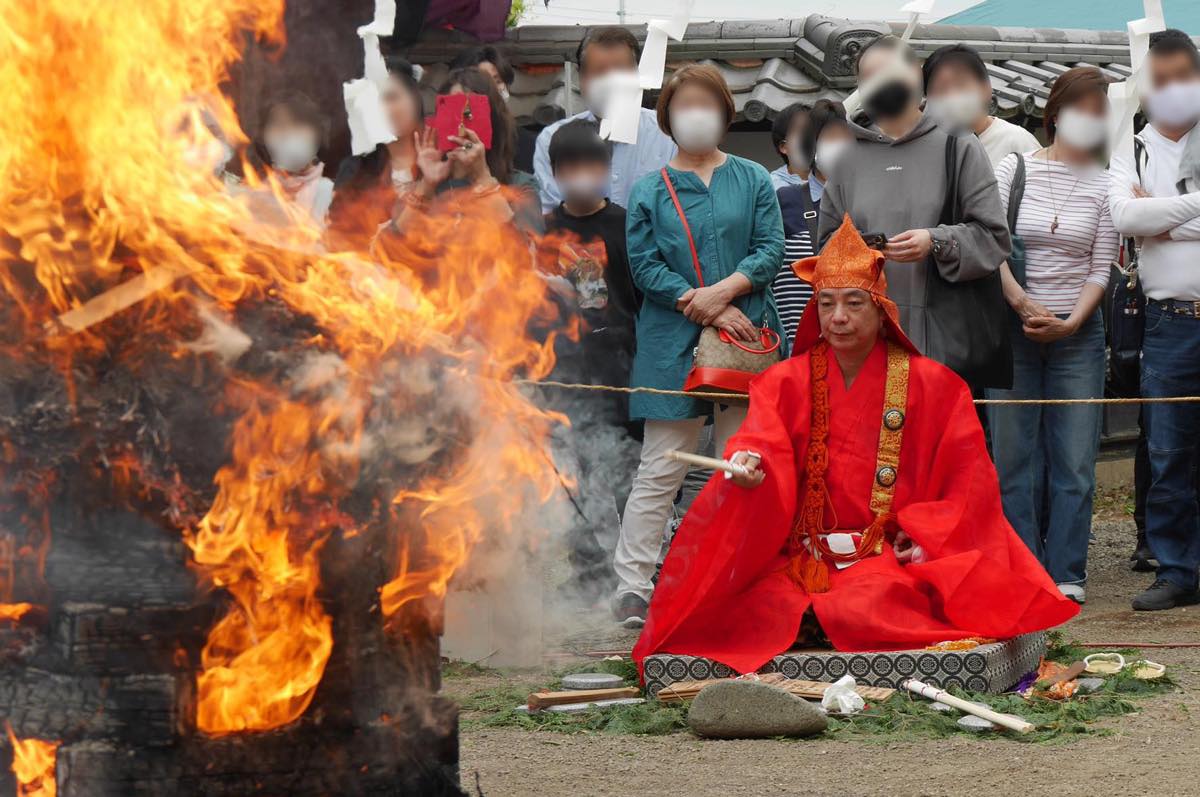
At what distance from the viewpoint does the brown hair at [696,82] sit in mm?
6762

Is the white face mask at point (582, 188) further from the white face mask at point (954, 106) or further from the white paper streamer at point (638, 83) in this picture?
the white face mask at point (954, 106)

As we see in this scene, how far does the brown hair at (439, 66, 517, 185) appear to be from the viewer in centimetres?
659

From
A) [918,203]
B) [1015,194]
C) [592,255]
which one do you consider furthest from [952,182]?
[592,255]

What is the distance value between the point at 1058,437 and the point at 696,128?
2122 millimetres

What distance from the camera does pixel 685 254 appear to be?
6.77m

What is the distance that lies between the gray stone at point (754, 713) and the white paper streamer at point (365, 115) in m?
1.89

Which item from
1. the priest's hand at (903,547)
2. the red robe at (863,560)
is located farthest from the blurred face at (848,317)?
the priest's hand at (903,547)

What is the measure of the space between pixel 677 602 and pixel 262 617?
2.29 m

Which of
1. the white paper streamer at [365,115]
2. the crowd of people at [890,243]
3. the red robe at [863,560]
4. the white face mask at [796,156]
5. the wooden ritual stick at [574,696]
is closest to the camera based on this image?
the white paper streamer at [365,115]

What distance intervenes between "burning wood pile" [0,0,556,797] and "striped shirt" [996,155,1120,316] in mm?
4138

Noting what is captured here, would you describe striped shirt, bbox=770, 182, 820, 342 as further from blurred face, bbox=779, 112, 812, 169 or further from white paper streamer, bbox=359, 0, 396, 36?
white paper streamer, bbox=359, 0, 396, 36

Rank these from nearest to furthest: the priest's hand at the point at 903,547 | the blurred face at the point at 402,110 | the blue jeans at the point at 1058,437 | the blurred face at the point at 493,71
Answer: the priest's hand at the point at 903,547, the blurred face at the point at 402,110, the blue jeans at the point at 1058,437, the blurred face at the point at 493,71

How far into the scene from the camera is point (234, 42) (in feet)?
13.0

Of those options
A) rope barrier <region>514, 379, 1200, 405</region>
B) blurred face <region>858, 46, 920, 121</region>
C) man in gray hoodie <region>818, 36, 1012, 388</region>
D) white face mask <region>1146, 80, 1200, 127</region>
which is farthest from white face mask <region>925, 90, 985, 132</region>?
rope barrier <region>514, 379, 1200, 405</region>
